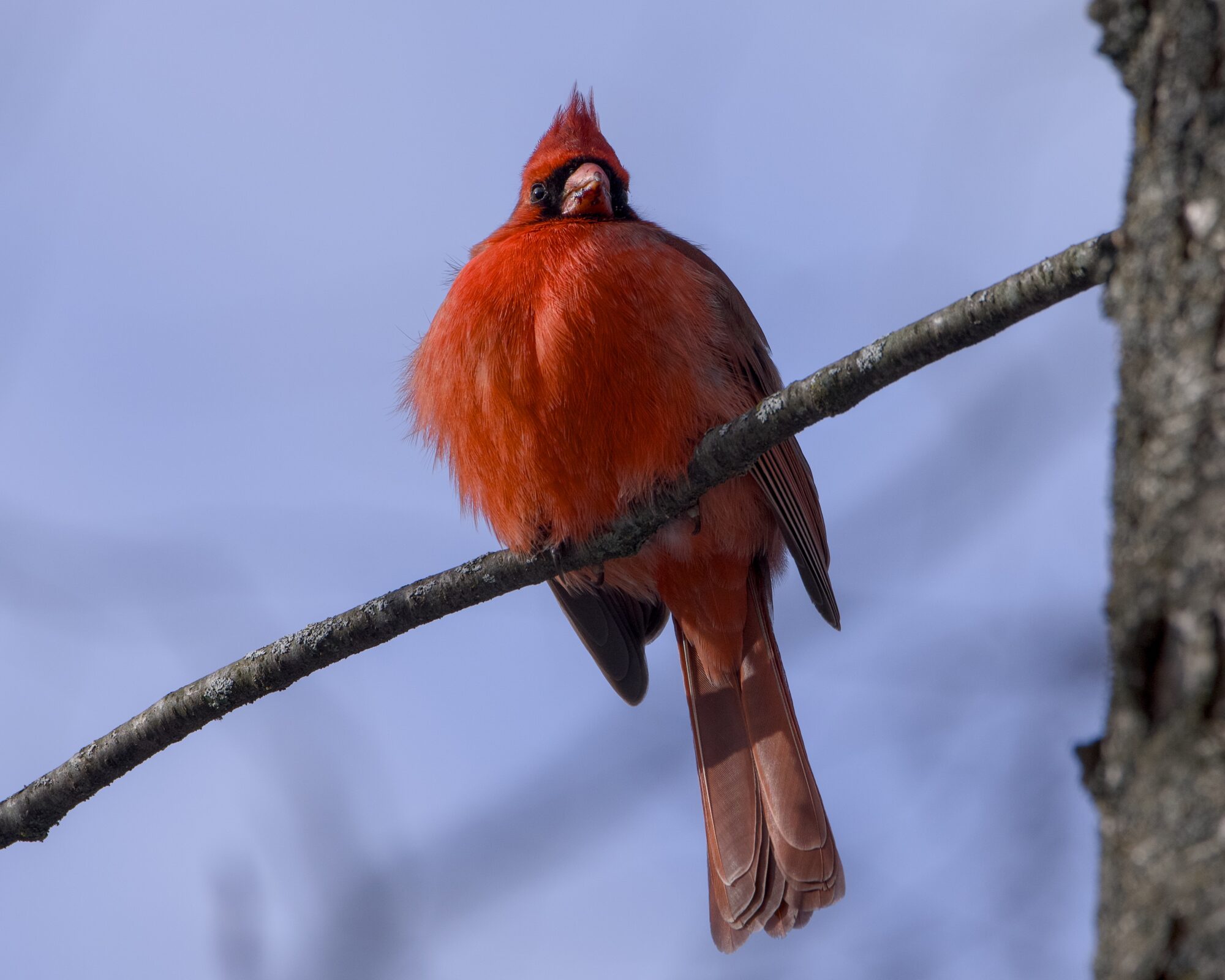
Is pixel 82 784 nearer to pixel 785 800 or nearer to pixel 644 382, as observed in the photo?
pixel 644 382

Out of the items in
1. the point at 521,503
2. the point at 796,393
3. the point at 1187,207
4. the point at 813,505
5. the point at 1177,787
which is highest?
the point at 813,505

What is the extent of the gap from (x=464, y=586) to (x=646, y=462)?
678 millimetres

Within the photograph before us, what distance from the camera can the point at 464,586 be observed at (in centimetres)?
300

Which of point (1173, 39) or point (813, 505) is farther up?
point (813, 505)

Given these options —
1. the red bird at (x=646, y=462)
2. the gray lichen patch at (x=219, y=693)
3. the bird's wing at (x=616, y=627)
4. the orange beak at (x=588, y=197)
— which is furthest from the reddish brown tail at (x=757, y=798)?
the gray lichen patch at (x=219, y=693)

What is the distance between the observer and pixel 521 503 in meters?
3.61

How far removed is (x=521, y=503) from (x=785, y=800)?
1.24 meters

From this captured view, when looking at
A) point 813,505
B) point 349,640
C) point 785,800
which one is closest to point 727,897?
point 785,800

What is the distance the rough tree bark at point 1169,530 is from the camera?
117cm

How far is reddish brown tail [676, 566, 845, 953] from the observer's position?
3.78 meters

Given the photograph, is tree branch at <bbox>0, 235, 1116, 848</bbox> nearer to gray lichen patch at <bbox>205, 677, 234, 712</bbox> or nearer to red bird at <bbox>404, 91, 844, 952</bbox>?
gray lichen patch at <bbox>205, 677, 234, 712</bbox>

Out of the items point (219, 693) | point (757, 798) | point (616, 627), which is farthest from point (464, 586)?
point (616, 627)

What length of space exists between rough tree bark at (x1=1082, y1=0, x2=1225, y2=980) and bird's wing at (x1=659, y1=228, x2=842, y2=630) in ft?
8.04

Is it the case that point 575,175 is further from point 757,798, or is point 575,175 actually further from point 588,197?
point 757,798
